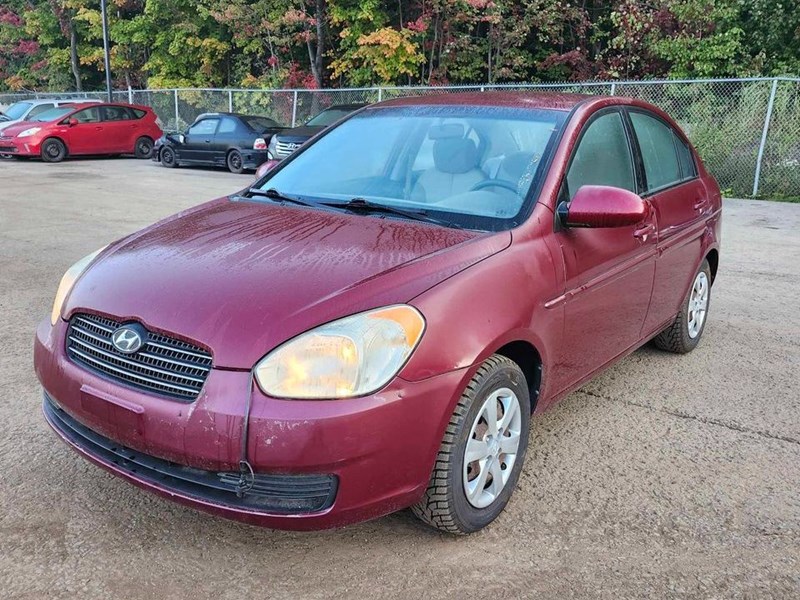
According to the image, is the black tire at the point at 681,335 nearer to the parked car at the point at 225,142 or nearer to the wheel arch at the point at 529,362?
the wheel arch at the point at 529,362

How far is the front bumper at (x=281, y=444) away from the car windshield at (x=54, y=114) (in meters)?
19.0

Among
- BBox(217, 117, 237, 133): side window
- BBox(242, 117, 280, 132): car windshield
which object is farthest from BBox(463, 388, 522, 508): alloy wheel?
BBox(217, 117, 237, 133): side window

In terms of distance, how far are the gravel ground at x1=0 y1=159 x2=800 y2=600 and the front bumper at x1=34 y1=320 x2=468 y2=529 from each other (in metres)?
0.31

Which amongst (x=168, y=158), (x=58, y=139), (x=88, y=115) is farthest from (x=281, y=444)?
(x=88, y=115)

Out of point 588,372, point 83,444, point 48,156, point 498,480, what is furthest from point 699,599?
point 48,156

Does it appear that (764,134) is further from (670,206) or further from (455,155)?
(455,155)

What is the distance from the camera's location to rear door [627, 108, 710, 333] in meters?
3.95

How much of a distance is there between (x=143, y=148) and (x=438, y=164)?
63.4ft

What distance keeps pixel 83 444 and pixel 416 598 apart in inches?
51.2

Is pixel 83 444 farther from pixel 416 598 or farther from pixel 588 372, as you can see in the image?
pixel 588 372

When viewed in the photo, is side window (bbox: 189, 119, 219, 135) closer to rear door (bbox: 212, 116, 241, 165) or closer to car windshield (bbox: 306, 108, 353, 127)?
rear door (bbox: 212, 116, 241, 165)

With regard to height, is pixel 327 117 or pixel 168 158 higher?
pixel 327 117

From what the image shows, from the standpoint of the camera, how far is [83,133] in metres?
19.3

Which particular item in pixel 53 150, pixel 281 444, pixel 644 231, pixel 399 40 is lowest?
pixel 53 150
